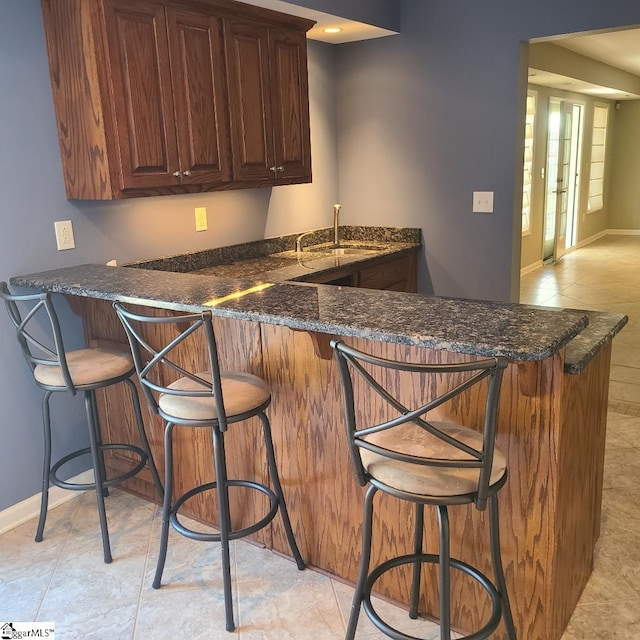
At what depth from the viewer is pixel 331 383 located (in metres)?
2.02

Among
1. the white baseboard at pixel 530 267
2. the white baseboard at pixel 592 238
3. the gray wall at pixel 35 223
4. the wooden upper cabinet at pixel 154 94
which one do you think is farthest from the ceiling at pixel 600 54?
the gray wall at pixel 35 223

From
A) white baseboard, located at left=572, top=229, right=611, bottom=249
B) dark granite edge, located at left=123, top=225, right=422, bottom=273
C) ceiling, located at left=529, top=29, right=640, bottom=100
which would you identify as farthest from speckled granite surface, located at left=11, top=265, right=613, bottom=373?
white baseboard, located at left=572, top=229, right=611, bottom=249

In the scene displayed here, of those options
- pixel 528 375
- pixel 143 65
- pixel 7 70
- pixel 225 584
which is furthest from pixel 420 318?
pixel 7 70

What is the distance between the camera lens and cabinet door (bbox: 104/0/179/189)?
245 cm

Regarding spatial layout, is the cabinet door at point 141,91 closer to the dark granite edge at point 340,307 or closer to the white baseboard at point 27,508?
A: the dark granite edge at point 340,307

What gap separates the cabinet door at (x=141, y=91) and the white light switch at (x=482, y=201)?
1818mm

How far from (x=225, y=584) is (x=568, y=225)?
8360 millimetres

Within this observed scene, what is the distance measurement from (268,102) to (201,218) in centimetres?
69

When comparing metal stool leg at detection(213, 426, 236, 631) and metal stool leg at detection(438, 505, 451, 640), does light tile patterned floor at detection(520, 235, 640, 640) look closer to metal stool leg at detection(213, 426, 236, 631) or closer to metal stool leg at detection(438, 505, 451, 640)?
metal stool leg at detection(438, 505, 451, 640)

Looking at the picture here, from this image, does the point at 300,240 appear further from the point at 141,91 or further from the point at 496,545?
the point at 496,545

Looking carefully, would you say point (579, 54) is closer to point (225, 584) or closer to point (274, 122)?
point (274, 122)

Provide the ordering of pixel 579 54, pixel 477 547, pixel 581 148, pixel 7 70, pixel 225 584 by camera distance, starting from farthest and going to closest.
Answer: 1. pixel 581 148
2. pixel 579 54
3. pixel 7 70
4. pixel 225 584
5. pixel 477 547

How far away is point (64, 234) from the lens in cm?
269

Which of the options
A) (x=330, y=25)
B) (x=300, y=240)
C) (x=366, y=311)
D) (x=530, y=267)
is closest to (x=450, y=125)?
(x=330, y=25)
